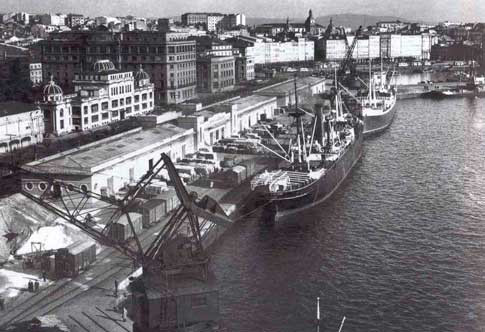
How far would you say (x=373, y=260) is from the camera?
1548cm

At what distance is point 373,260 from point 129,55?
26938 mm

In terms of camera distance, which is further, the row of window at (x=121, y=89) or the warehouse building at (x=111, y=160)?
the row of window at (x=121, y=89)

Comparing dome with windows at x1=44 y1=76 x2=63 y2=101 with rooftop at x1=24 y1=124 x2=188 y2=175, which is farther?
dome with windows at x1=44 y1=76 x2=63 y2=101

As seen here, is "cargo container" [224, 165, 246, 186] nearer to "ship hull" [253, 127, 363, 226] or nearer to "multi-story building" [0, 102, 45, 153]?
"ship hull" [253, 127, 363, 226]

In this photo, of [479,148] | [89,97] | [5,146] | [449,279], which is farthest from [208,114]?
[449,279]

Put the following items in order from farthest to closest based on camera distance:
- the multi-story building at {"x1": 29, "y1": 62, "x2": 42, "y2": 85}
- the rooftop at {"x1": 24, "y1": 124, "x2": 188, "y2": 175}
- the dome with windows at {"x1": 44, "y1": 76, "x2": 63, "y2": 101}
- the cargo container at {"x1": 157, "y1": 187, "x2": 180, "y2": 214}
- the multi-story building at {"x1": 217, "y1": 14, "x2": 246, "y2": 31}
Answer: the multi-story building at {"x1": 217, "y1": 14, "x2": 246, "y2": 31}
the multi-story building at {"x1": 29, "y1": 62, "x2": 42, "y2": 85}
the dome with windows at {"x1": 44, "y1": 76, "x2": 63, "y2": 101}
the rooftop at {"x1": 24, "y1": 124, "x2": 188, "y2": 175}
the cargo container at {"x1": 157, "y1": 187, "x2": 180, "y2": 214}

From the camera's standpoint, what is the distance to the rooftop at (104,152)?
1884 centimetres

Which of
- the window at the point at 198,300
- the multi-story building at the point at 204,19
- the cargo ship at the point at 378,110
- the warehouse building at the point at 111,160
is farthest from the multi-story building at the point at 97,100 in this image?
the multi-story building at the point at 204,19

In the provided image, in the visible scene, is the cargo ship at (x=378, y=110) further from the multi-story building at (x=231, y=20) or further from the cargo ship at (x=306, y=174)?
the multi-story building at (x=231, y=20)

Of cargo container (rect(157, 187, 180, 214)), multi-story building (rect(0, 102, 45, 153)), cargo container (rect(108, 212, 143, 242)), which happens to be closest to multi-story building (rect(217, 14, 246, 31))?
multi-story building (rect(0, 102, 45, 153))

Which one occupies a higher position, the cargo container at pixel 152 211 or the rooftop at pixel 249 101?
the rooftop at pixel 249 101

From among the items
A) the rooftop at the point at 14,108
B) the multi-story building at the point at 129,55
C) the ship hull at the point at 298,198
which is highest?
the multi-story building at the point at 129,55

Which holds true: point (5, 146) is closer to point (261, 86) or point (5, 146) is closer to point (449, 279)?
point (449, 279)

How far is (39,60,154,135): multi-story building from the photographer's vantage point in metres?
27.9
